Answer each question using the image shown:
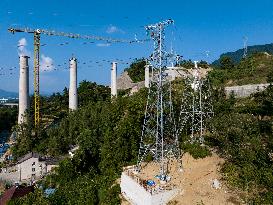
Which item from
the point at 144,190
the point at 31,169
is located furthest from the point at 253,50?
the point at 144,190

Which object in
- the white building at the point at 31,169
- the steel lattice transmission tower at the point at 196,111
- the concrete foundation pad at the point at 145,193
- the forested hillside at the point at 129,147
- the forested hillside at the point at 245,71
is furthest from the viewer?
the forested hillside at the point at 245,71

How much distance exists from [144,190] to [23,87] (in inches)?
1334

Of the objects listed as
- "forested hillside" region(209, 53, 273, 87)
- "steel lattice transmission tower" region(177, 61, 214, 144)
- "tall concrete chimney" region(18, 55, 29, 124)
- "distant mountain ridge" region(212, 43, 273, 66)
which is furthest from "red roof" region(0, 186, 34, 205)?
"distant mountain ridge" region(212, 43, 273, 66)

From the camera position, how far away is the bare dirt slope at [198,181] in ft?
59.5

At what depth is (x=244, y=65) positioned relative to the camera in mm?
47719

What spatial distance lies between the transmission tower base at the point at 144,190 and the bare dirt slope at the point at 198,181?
321 millimetres

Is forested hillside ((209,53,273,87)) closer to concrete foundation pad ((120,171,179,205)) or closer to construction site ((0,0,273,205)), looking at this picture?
construction site ((0,0,273,205))

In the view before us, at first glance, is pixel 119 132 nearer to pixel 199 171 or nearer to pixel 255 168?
pixel 199 171

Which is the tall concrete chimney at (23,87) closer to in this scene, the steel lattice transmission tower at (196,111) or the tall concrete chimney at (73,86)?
the tall concrete chimney at (73,86)

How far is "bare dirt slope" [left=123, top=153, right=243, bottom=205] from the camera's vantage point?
18.1 meters

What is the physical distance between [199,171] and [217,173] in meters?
0.89

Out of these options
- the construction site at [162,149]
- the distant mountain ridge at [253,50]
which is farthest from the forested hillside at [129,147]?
the distant mountain ridge at [253,50]

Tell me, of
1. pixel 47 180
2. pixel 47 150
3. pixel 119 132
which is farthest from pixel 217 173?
pixel 47 150

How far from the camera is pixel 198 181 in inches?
765
